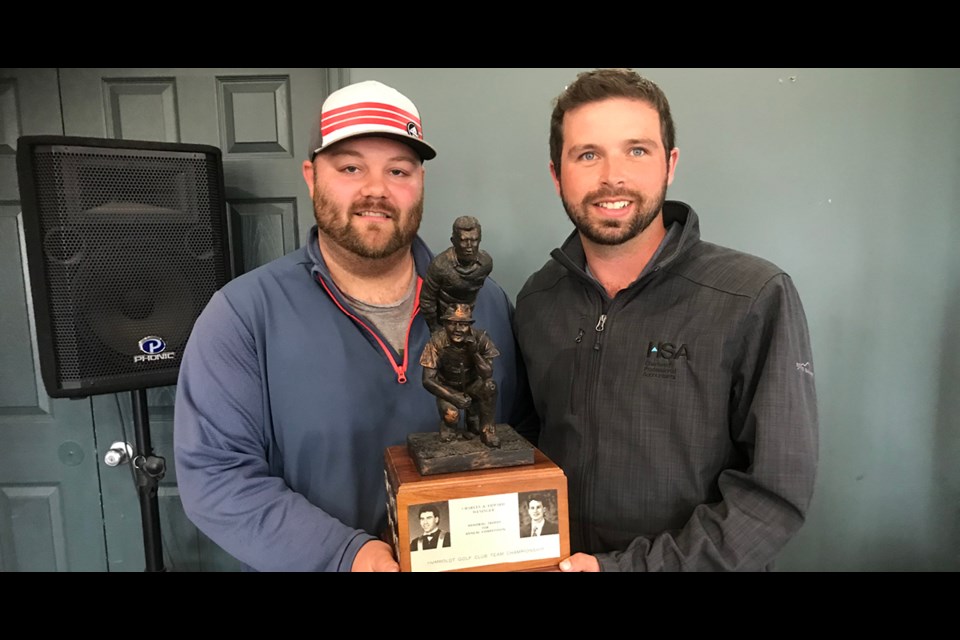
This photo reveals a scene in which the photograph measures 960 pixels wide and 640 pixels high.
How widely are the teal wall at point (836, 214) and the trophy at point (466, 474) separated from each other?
2.99ft

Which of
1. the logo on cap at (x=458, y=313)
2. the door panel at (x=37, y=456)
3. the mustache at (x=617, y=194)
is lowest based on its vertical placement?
the door panel at (x=37, y=456)

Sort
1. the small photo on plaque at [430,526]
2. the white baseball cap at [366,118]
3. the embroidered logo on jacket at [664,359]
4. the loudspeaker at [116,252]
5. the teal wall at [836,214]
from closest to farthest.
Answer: the small photo on plaque at [430,526], the embroidered logo on jacket at [664,359], the white baseball cap at [366,118], the loudspeaker at [116,252], the teal wall at [836,214]

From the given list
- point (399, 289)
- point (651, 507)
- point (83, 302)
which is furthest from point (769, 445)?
point (83, 302)

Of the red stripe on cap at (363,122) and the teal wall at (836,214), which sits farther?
the teal wall at (836,214)

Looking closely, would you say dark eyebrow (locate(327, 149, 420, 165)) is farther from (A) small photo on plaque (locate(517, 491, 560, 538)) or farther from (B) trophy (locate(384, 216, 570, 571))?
(A) small photo on plaque (locate(517, 491, 560, 538))

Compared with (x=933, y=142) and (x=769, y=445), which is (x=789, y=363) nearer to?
(x=769, y=445)

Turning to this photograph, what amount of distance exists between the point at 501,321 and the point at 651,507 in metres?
0.60

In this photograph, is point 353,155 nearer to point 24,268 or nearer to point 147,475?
point 147,475

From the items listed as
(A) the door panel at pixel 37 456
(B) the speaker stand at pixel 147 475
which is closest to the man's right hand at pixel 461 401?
(B) the speaker stand at pixel 147 475

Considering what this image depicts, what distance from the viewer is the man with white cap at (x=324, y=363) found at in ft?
3.88

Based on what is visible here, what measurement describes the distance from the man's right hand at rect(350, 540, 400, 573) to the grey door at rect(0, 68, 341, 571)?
125 cm

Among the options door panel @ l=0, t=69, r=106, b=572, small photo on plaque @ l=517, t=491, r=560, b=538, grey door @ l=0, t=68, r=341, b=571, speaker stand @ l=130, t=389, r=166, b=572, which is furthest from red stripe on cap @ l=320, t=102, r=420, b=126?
door panel @ l=0, t=69, r=106, b=572

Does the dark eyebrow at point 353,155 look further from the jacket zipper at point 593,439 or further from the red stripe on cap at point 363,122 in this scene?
the jacket zipper at point 593,439

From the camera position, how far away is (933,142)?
6.05 ft
